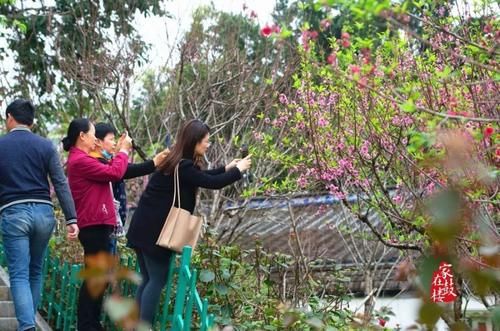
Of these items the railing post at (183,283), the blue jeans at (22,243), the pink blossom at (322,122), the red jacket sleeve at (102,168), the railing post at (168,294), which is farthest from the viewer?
the pink blossom at (322,122)

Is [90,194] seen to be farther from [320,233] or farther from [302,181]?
[320,233]

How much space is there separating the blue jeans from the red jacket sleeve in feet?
1.44

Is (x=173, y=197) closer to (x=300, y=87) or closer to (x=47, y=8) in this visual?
(x=300, y=87)

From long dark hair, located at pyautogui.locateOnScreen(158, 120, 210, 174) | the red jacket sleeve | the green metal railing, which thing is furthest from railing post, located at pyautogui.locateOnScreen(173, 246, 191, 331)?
the red jacket sleeve

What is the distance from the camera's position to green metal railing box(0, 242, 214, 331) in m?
5.42

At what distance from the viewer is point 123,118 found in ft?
39.8

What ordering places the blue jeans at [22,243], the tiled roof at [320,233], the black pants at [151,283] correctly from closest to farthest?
the blue jeans at [22,243], the black pants at [151,283], the tiled roof at [320,233]

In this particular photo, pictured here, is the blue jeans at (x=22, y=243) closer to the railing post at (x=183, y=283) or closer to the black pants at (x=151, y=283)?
the black pants at (x=151, y=283)

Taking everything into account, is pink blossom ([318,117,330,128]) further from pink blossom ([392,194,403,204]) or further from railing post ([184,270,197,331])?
railing post ([184,270,197,331])

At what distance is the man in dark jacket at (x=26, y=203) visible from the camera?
5.73 m

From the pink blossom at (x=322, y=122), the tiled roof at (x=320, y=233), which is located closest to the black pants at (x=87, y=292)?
the pink blossom at (x=322, y=122)

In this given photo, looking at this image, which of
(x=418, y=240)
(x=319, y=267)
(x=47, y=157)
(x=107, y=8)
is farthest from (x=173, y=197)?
(x=107, y=8)

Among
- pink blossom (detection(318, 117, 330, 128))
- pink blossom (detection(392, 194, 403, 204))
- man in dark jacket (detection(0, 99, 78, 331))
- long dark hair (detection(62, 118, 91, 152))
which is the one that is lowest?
man in dark jacket (detection(0, 99, 78, 331))

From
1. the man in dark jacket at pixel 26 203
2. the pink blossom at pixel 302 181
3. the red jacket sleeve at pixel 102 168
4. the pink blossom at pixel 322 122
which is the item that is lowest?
the man in dark jacket at pixel 26 203
